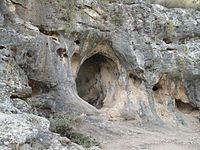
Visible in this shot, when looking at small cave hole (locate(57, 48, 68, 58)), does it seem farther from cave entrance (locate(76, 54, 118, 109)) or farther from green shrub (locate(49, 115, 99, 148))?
green shrub (locate(49, 115, 99, 148))

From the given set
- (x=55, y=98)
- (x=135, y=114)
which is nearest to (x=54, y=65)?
(x=55, y=98)

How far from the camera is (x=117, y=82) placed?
1633 centimetres

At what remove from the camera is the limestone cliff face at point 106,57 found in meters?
11.8

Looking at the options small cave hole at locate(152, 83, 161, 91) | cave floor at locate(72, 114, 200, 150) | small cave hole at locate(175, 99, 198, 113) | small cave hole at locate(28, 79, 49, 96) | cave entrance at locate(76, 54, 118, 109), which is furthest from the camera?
small cave hole at locate(175, 99, 198, 113)

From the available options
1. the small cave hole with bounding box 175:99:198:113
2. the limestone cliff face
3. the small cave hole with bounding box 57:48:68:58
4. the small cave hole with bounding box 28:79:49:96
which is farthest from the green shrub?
the small cave hole with bounding box 175:99:198:113

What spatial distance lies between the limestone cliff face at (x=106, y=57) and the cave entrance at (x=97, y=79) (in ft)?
0.17

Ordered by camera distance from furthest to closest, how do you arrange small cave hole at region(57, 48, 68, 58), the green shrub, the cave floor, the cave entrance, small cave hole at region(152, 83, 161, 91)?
small cave hole at region(152, 83, 161, 91) < the cave entrance < small cave hole at region(57, 48, 68, 58) < the cave floor < the green shrub

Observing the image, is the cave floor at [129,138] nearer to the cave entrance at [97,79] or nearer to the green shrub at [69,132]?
the green shrub at [69,132]

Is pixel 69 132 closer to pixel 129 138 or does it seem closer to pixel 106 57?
pixel 129 138

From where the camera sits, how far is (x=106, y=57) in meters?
16.5

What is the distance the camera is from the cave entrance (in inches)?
654

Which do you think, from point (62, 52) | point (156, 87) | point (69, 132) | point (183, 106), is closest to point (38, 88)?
point (62, 52)

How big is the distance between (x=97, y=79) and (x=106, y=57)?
152cm

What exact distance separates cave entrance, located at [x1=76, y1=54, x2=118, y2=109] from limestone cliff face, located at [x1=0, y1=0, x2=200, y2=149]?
5cm
